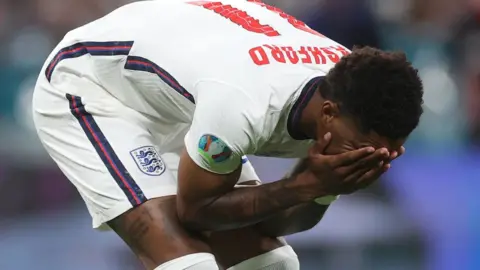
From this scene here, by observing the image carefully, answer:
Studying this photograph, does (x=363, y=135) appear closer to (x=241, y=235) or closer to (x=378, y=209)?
(x=241, y=235)

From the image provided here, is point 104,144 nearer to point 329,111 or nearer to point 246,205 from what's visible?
point 246,205

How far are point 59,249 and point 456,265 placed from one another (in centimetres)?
172

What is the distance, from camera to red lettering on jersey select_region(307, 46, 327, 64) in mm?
2850

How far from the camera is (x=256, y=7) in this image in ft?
10.2

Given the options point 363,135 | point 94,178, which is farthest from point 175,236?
point 363,135

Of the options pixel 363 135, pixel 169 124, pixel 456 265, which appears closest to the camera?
pixel 363 135

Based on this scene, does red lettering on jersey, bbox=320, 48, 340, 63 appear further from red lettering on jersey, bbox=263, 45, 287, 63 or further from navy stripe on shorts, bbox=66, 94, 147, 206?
navy stripe on shorts, bbox=66, 94, 147, 206

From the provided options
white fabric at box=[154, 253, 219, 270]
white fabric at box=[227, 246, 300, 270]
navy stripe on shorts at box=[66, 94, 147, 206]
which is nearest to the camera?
white fabric at box=[154, 253, 219, 270]

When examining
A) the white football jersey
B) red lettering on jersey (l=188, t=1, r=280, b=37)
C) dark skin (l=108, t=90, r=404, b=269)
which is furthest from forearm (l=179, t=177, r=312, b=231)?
red lettering on jersey (l=188, t=1, r=280, b=37)

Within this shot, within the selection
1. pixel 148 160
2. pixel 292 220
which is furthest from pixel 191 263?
pixel 292 220

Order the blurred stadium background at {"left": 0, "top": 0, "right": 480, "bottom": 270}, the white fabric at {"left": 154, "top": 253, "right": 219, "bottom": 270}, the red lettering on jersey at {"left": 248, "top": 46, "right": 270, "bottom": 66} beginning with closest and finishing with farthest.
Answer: the red lettering on jersey at {"left": 248, "top": 46, "right": 270, "bottom": 66}
the white fabric at {"left": 154, "top": 253, "right": 219, "bottom": 270}
the blurred stadium background at {"left": 0, "top": 0, "right": 480, "bottom": 270}

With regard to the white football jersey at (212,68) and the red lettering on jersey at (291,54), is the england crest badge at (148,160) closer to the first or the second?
the white football jersey at (212,68)

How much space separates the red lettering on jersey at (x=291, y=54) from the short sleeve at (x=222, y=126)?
0.19m

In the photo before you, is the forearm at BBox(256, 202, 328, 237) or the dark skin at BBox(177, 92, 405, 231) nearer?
the dark skin at BBox(177, 92, 405, 231)
